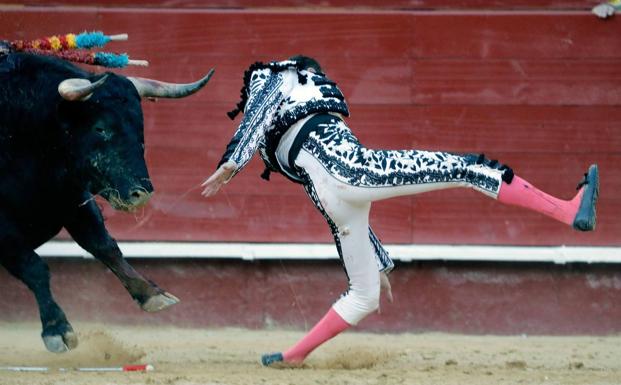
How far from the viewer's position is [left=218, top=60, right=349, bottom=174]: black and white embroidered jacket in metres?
5.00

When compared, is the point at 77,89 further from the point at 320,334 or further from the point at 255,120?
the point at 320,334

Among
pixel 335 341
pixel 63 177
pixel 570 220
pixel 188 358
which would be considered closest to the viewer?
pixel 570 220

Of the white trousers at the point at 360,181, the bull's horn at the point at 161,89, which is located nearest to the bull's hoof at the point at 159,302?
the white trousers at the point at 360,181

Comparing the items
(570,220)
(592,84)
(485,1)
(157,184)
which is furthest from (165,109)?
(570,220)

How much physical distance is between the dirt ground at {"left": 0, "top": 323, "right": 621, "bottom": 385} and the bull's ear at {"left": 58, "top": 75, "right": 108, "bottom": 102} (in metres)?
0.99

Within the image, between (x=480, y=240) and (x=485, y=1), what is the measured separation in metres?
1.11

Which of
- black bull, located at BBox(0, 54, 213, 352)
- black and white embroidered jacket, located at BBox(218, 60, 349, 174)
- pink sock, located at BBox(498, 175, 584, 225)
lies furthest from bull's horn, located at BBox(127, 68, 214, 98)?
pink sock, located at BBox(498, 175, 584, 225)

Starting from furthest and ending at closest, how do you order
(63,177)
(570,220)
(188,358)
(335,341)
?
(335,341)
(188,358)
(63,177)
(570,220)

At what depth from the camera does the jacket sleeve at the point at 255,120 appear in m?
4.84

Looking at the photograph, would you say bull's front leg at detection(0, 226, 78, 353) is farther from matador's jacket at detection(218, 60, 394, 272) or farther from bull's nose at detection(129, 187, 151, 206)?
matador's jacket at detection(218, 60, 394, 272)

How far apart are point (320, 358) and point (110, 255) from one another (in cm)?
107

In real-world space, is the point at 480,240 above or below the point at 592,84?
below

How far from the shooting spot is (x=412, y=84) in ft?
21.8

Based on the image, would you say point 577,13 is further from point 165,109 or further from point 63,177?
point 63,177
